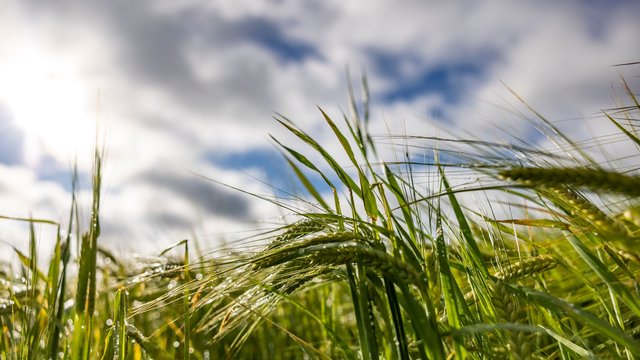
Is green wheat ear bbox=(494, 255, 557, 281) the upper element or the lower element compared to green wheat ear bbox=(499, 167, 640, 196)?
lower

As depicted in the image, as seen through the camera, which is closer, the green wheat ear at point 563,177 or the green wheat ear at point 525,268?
the green wheat ear at point 563,177

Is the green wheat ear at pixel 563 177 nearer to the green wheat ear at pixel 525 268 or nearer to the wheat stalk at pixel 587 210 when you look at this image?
the wheat stalk at pixel 587 210

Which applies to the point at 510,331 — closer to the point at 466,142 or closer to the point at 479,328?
the point at 479,328

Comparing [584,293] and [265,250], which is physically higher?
[265,250]

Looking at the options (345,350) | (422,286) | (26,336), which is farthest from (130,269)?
(422,286)

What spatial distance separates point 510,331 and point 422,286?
0.25m

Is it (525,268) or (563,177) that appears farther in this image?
(525,268)

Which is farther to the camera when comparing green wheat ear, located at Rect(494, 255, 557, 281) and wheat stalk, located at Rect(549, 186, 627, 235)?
green wheat ear, located at Rect(494, 255, 557, 281)

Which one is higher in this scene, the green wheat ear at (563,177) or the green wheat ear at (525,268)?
the green wheat ear at (563,177)

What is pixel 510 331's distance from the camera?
116 cm

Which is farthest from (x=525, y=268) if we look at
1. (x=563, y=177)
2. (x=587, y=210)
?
(x=563, y=177)

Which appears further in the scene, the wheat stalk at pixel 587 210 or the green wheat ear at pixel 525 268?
the green wheat ear at pixel 525 268

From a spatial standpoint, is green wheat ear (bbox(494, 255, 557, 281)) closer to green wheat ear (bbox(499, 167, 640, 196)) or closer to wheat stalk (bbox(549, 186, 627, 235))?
wheat stalk (bbox(549, 186, 627, 235))

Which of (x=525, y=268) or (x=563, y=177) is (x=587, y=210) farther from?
(x=525, y=268)
